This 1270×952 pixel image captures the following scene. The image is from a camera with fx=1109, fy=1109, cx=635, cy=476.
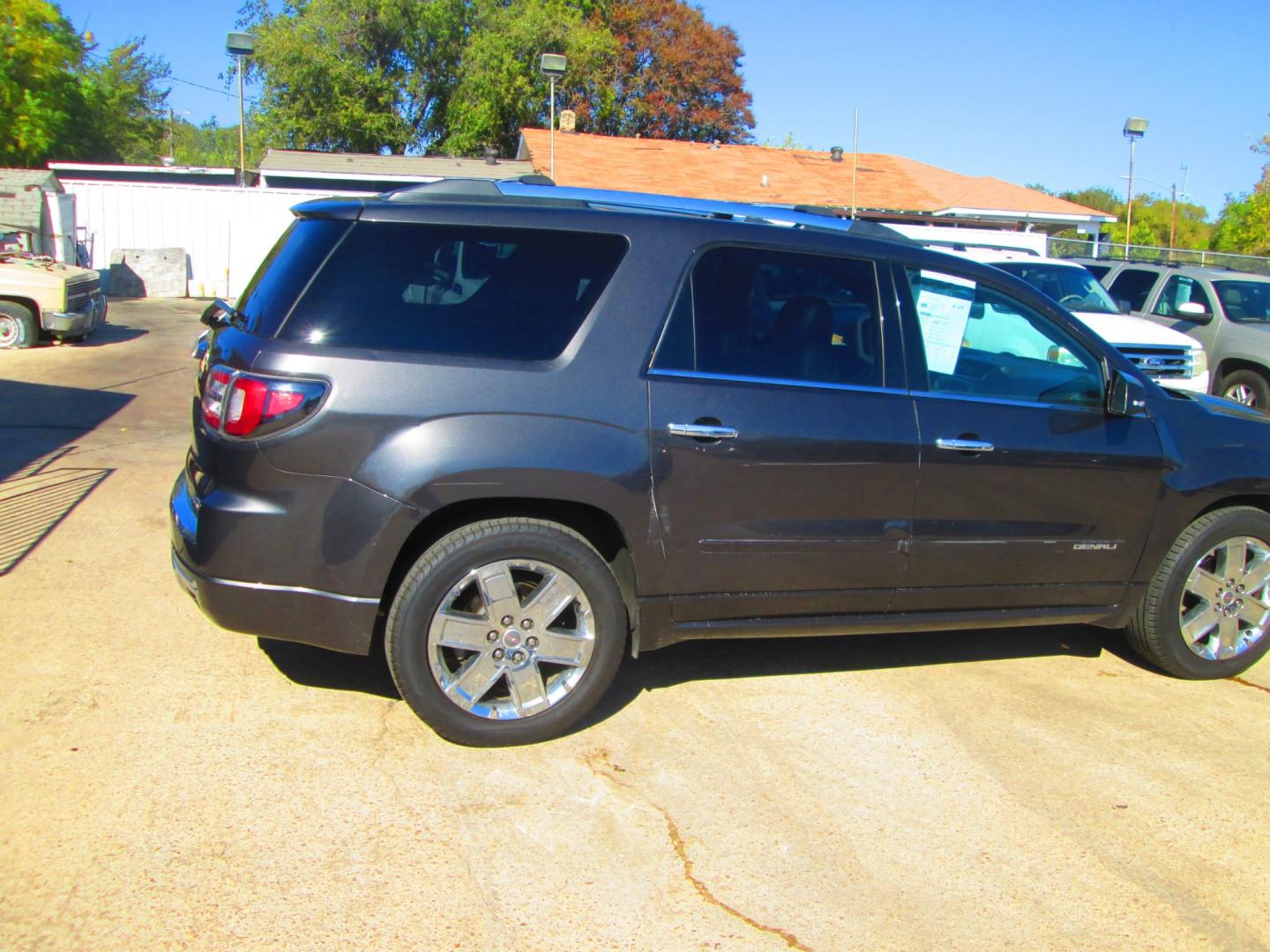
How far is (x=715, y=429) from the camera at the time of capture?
13.5ft

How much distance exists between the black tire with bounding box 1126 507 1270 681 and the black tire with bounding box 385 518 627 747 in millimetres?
2593

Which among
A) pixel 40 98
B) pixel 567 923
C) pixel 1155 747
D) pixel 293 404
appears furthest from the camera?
pixel 40 98

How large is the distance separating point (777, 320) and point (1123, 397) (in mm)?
1586

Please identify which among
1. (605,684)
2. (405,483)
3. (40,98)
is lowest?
(605,684)

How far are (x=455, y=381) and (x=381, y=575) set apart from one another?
0.72 meters

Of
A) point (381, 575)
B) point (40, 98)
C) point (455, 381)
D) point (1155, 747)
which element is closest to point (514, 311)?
point (455, 381)

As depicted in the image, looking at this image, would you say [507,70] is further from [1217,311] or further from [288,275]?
[288,275]

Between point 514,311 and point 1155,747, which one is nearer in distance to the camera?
point 514,311

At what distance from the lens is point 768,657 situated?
5184 mm

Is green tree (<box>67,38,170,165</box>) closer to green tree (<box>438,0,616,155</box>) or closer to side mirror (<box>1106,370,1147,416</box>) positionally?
green tree (<box>438,0,616,155</box>)

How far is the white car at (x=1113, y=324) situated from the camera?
36.6ft

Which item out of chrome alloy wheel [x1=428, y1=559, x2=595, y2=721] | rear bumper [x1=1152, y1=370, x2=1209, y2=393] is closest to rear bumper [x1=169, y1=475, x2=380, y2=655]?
chrome alloy wheel [x1=428, y1=559, x2=595, y2=721]

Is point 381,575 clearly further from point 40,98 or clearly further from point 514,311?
point 40,98

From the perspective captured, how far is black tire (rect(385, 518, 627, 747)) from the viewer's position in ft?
12.7
